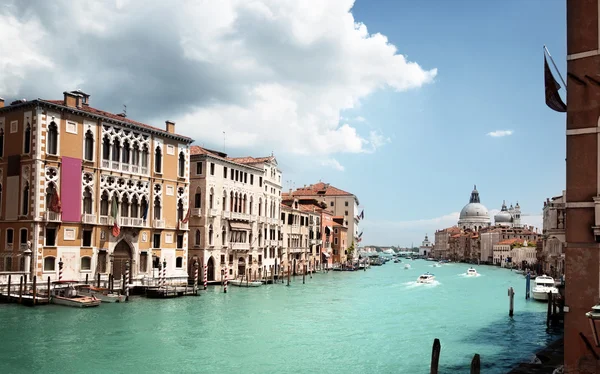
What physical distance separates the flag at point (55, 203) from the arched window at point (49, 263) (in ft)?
7.43

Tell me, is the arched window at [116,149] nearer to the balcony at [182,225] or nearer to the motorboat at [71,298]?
the balcony at [182,225]

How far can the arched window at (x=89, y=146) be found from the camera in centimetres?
2956

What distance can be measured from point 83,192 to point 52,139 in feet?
10.1

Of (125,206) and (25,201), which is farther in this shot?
(125,206)

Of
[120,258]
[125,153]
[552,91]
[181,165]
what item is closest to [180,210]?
[181,165]

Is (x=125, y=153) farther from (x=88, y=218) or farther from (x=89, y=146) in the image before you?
(x=88, y=218)

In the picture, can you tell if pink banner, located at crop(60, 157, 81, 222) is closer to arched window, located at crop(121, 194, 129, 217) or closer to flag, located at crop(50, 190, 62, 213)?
flag, located at crop(50, 190, 62, 213)

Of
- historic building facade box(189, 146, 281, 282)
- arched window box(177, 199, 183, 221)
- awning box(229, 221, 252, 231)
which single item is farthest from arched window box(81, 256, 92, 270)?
awning box(229, 221, 252, 231)

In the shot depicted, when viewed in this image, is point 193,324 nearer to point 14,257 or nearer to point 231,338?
point 231,338

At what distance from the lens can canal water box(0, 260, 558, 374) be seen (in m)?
15.7

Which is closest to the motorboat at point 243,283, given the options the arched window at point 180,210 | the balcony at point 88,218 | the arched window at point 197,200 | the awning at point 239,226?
the awning at point 239,226

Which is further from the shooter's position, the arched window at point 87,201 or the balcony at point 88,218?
the arched window at point 87,201

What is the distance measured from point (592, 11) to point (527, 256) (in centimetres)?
9583

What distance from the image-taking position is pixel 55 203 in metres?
27.6
